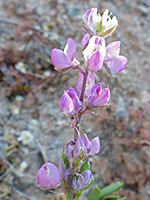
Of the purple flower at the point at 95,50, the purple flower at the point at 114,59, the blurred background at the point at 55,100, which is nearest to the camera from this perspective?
the purple flower at the point at 95,50

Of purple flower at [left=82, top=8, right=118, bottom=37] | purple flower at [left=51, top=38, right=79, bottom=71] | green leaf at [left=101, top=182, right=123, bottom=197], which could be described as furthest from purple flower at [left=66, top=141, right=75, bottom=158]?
green leaf at [left=101, top=182, right=123, bottom=197]

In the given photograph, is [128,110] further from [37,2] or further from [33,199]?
[37,2]

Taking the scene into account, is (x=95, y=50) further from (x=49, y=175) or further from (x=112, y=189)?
(x=112, y=189)

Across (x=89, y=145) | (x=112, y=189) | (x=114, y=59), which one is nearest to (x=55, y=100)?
(x=112, y=189)

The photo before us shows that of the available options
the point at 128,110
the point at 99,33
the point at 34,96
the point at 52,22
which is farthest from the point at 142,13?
the point at 99,33

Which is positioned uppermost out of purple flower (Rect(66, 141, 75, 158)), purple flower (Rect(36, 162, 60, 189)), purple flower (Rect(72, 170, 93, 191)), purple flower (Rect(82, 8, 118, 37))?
purple flower (Rect(82, 8, 118, 37))

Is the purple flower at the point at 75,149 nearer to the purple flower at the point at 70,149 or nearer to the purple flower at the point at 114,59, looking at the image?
the purple flower at the point at 70,149

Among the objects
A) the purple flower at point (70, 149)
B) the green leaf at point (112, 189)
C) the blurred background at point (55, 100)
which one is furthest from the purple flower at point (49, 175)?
the blurred background at point (55, 100)

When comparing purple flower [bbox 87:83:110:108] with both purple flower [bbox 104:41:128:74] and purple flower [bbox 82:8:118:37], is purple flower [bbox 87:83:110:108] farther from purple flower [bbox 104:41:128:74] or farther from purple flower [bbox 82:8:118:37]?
purple flower [bbox 82:8:118:37]
